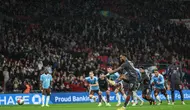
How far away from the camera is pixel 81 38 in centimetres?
4675

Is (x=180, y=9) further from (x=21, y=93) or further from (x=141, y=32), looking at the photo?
(x=21, y=93)

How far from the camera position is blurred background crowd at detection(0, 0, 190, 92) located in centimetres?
3878

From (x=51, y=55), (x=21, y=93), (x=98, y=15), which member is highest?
(x=98, y=15)

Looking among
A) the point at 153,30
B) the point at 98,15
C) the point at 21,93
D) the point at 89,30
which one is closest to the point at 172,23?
the point at 153,30

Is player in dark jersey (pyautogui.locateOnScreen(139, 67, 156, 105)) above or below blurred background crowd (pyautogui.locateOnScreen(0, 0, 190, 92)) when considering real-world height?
below

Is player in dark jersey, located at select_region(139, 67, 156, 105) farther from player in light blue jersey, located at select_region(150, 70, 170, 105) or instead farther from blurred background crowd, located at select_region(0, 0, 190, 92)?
blurred background crowd, located at select_region(0, 0, 190, 92)

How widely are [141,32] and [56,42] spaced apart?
40.0 ft

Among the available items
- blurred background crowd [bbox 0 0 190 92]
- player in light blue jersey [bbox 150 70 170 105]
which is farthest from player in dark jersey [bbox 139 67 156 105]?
blurred background crowd [bbox 0 0 190 92]

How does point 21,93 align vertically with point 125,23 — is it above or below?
below

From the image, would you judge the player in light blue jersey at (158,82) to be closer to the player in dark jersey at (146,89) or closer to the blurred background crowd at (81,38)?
the player in dark jersey at (146,89)

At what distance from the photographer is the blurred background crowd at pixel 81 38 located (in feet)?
127

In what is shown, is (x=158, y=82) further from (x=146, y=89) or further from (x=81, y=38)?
(x=81, y=38)

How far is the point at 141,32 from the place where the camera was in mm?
52750

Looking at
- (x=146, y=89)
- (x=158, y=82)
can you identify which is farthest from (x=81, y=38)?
(x=146, y=89)
